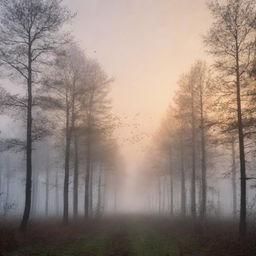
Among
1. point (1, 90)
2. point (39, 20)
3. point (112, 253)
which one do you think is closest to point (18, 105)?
point (1, 90)

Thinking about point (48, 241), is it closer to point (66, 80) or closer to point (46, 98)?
point (46, 98)

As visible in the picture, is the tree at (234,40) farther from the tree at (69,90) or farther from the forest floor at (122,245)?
the tree at (69,90)

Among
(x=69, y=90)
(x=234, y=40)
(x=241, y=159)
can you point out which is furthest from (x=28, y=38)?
(x=241, y=159)

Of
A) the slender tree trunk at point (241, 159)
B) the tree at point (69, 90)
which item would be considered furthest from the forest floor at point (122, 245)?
the tree at point (69, 90)

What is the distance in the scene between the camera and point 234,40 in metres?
18.3

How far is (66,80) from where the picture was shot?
24.6 meters

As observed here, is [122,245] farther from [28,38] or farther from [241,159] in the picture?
[28,38]

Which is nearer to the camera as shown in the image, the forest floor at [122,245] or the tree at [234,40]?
the forest floor at [122,245]

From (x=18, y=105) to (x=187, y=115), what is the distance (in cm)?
1634

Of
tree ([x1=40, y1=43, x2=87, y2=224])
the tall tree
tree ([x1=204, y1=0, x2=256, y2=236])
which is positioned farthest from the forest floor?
tree ([x1=40, y1=43, x2=87, y2=224])

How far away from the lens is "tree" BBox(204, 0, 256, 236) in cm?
1783

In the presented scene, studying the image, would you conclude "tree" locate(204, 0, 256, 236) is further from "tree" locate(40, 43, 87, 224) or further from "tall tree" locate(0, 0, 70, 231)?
"tree" locate(40, 43, 87, 224)

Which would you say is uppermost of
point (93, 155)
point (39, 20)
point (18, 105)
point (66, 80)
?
point (39, 20)

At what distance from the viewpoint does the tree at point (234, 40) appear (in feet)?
58.5
